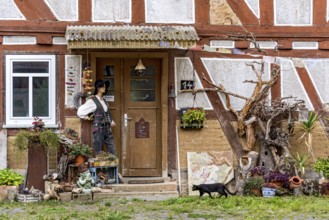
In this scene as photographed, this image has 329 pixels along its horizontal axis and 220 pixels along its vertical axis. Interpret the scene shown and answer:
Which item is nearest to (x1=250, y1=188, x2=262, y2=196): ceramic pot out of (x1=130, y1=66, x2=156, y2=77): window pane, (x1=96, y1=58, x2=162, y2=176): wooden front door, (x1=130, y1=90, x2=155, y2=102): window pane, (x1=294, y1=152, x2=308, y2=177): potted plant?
(x1=294, y1=152, x2=308, y2=177): potted plant

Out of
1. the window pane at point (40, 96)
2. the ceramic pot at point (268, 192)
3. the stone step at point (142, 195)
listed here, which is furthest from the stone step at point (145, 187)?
the window pane at point (40, 96)

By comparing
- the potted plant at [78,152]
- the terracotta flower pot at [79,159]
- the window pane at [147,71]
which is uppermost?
the window pane at [147,71]

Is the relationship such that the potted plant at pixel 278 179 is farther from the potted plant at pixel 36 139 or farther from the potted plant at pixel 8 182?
the potted plant at pixel 8 182

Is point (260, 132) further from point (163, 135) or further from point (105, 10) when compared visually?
point (105, 10)

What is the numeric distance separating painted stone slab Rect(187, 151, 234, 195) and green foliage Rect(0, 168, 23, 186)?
137 inches

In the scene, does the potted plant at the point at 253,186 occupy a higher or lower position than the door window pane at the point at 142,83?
lower

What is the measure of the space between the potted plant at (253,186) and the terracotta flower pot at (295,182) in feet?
1.81

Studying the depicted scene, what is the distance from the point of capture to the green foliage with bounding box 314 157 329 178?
14.8m

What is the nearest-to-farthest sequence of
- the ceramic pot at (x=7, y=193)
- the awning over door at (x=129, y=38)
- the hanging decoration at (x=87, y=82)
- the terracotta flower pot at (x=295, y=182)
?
the ceramic pot at (x=7, y=193) < the awning over door at (x=129, y=38) < the terracotta flower pot at (x=295, y=182) < the hanging decoration at (x=87, y=82)

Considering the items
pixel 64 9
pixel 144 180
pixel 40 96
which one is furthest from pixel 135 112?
pixel 64 9

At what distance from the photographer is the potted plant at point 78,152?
1458cm

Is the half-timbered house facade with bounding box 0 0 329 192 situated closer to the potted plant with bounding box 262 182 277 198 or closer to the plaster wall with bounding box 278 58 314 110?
the plaster wall with bounding box 278 58 314 110

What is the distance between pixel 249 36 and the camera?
15.4 meters

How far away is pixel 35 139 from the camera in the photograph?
14141mm
